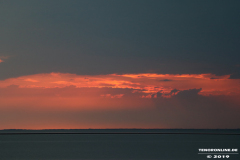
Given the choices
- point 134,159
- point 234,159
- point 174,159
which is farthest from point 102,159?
point 234,159

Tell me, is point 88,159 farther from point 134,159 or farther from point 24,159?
point 24,159

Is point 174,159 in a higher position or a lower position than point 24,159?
higher

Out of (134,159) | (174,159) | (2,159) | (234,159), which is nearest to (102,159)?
(134,159)

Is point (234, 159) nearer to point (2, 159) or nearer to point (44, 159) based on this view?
point (44, 159)

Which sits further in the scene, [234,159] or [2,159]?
[2,159]

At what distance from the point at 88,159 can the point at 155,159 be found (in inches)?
411

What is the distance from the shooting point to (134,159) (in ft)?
128

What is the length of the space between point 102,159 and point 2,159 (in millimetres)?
15685

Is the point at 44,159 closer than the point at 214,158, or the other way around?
the point at 214,158

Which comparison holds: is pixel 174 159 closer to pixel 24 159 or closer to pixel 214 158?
pixel 214 158

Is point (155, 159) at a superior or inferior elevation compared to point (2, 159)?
superior

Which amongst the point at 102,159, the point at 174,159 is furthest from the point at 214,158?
the point at 102,159

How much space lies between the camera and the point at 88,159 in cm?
4038

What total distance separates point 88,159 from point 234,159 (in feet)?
70.1
